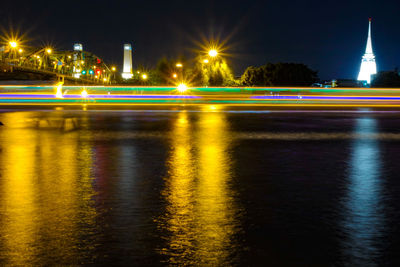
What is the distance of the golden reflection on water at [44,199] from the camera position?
5621 millimetres

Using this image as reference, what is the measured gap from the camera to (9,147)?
14070mm

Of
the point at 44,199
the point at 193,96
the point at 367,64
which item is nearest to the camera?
the point at 44,199

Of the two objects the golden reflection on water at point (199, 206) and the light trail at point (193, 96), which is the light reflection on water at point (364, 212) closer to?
the golden reflection on water at point (199, 206)

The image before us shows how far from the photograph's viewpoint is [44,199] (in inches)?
315

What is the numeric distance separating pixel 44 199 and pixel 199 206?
1951mm

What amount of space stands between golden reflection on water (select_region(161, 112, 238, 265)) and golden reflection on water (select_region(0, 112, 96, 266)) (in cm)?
91

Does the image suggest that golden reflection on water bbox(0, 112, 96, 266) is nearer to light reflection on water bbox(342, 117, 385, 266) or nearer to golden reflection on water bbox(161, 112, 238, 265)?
golden reflection on water bbox(161, 112, 238, 265)

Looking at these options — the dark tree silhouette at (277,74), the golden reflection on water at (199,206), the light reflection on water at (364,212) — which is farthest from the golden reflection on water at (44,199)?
the dark tree silhouette at (277,74)

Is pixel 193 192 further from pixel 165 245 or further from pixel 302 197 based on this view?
pixel 165 245

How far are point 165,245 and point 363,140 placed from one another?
36.6 feet

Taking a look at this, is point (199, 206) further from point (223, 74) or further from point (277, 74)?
point (277, 74)

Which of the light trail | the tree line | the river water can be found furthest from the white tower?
the river water

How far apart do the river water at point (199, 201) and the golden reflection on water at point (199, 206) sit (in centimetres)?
2

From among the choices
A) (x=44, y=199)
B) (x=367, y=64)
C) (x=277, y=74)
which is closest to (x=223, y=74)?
(x=277, y=74)
